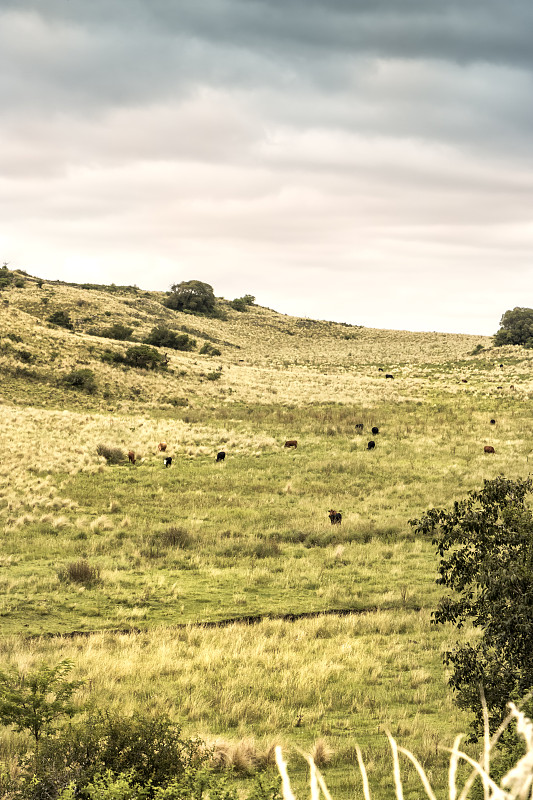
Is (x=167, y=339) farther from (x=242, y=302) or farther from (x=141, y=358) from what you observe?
(x=242, y=302)

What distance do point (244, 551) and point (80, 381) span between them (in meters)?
→ 37.9

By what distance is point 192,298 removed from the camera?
146 metres

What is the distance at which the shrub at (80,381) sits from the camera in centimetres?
5447

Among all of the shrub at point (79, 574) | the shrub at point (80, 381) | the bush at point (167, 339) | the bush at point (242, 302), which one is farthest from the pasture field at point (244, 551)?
the bush at point (242, 302)

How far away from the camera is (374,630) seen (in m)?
15.2

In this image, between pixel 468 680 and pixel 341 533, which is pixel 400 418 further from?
pixel 468 680

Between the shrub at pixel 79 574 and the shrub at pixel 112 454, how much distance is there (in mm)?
15295

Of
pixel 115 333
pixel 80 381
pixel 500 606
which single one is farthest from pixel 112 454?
pixel 115 333

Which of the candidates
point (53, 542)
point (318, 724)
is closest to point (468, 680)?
point (318, 724)

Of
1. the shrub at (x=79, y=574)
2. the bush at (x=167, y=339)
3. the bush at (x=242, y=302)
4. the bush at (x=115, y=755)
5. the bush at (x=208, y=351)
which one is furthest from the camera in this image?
the bush at (x=242, y=302)

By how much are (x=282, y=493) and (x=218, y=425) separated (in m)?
17.5

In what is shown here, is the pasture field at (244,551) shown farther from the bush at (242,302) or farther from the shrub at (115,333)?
the bush at (242,302)

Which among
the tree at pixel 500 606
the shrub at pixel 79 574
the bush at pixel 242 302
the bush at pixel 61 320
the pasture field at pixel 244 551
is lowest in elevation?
the shrub at pixel 79 574

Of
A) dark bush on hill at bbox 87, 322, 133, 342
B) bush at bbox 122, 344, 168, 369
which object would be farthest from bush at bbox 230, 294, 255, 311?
bush at bbox 122, 344, 168, 369
